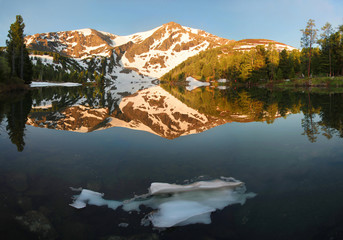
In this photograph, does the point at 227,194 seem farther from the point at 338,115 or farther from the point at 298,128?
the point at 338,115

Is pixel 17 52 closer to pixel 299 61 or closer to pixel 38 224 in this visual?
pixel 38 224

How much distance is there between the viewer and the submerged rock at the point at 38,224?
428 centimetres

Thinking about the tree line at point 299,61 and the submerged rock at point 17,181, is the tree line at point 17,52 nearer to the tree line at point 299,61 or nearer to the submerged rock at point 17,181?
the submerged rock at point 17,181

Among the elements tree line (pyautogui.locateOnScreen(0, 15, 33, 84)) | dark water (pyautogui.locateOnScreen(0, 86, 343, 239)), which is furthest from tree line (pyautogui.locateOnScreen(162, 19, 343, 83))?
tree line (pyautogui.locateOnScreen(0, 15, 33, 84))

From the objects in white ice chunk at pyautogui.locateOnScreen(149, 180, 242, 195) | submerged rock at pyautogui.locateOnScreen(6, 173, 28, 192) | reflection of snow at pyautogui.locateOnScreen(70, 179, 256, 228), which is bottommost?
reflection of snow at pyautogui.locateOnScreen(70, 179, 256, 228)

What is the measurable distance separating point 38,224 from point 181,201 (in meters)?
3.17

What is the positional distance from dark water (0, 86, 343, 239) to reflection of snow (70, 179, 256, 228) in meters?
0.22

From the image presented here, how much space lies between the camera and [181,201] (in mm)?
5609

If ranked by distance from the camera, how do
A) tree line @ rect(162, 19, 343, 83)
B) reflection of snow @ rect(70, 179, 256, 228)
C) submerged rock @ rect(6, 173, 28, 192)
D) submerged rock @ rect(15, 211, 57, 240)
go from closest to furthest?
submerged rock @ rect(15, 211, 57, 240), reflection of snow @ rect(70, 179, 256, 228), submerged rock @ rect(6, 173, 28, 192), tree line @ rect(162, 19, 343, 83)

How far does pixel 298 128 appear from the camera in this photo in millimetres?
13312

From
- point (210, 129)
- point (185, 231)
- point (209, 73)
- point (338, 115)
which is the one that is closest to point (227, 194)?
point (185, 231)

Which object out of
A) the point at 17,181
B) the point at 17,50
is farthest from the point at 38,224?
the point at 17,50

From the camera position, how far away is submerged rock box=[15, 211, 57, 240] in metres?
4.28

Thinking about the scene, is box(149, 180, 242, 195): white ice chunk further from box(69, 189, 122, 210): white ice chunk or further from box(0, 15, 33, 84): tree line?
box(0, 15, 33, 84): tree line
